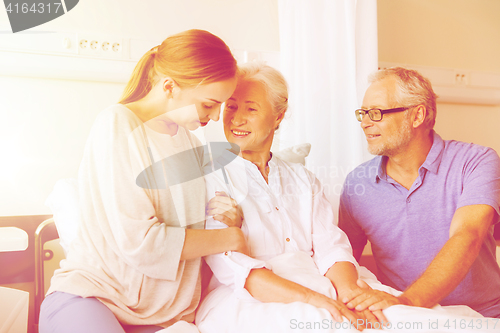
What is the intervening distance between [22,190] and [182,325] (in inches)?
23.6

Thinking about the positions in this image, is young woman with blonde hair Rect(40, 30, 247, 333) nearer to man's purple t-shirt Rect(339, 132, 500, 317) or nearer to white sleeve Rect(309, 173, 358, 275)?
white sleeve Rect(309, 173, 358, 275)

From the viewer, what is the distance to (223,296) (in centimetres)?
98

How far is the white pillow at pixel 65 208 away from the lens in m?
0.96

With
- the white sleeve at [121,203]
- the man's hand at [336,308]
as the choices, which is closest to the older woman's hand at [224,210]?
the white sleeve at [121,203]

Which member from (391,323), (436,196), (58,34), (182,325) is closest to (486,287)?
(436,196)

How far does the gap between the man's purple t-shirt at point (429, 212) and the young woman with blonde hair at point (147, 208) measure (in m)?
0.61

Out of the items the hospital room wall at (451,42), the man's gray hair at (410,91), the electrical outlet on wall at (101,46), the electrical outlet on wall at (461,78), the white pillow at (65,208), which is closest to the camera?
the white pillow at (65,208)

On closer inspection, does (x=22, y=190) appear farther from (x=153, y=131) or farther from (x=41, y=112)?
(x=153, y=131)

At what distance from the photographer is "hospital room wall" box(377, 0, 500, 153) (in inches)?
81.4

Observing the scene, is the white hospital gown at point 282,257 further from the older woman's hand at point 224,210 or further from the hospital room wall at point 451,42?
the hospital room wall at point 451,42

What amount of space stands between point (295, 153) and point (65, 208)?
2.66 ft

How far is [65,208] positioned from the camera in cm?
100

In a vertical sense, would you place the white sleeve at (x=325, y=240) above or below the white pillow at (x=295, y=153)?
below
